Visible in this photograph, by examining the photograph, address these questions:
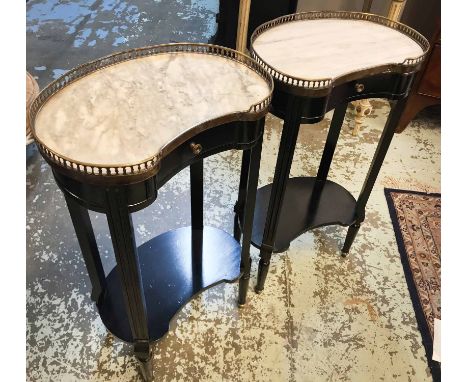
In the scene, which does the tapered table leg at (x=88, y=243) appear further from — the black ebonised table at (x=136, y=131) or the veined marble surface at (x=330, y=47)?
the veined marble surface at (x=330, y=47)

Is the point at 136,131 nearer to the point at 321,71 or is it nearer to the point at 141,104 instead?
the point at 141,104

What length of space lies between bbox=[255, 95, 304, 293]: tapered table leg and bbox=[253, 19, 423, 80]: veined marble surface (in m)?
0.09

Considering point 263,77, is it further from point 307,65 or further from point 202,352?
point 202,352

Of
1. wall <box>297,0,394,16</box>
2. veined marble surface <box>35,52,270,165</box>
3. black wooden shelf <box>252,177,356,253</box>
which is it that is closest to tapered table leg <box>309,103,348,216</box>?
black wooden shelf <box>252,177,356,253</box>

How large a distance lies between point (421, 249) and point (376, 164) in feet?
1.83

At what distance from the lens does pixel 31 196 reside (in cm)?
195

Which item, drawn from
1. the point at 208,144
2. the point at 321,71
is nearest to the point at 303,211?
the point at 321,71

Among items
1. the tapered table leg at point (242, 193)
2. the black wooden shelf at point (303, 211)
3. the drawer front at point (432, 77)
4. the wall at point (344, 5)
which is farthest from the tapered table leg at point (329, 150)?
the wall at point (344, 5)

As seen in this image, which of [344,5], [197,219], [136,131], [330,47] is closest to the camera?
[136,131]

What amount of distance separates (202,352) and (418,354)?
74cm

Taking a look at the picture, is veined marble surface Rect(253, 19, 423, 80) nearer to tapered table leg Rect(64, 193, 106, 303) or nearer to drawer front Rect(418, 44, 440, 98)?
tapered table leg Rect(64, 193, 106, 303)

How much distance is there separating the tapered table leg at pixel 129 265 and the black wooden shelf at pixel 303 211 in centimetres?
53

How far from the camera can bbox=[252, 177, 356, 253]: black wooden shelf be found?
1587 mm

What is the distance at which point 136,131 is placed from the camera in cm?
88
